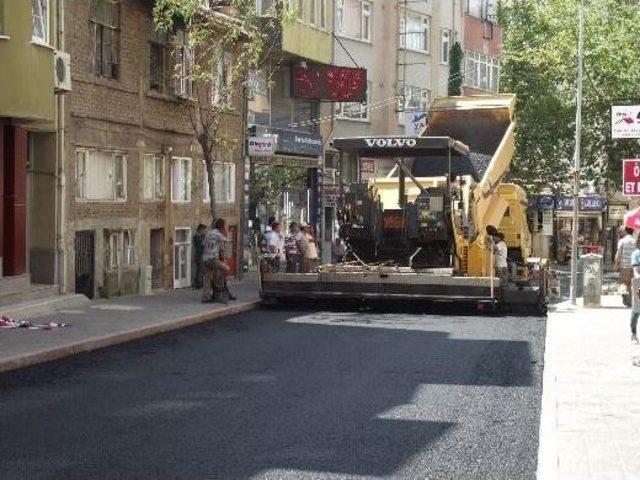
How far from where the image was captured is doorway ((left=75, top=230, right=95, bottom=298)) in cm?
2520

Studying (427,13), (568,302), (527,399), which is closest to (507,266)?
(568,302)

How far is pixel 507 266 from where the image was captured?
26547 mm

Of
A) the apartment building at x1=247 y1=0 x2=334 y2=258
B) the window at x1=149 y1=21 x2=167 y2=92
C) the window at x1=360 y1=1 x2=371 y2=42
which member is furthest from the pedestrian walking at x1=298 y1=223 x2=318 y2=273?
the window at x1=360 y1=1 x2=371 y2=42

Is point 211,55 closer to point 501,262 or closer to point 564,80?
point 501,262

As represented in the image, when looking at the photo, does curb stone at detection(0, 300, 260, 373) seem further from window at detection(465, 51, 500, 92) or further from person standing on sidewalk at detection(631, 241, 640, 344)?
window at detection(465, 51, 500, 92)

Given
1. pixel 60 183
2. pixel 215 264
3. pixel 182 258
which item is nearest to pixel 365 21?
pixel 182 258

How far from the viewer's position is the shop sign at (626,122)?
81.5ft

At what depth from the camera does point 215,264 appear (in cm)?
2466

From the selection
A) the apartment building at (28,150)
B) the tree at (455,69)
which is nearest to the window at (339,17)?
the tree at (455,69)

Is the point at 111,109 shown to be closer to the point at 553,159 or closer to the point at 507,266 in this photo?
the point at 507,266

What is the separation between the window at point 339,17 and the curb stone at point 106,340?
22.2m

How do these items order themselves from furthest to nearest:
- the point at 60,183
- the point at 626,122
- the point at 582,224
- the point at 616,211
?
the point at 582,224 < the point at 616,211 < the point at 626,122 < the point at 60,183

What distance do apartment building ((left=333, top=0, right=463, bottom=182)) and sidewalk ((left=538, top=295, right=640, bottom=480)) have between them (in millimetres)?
23678

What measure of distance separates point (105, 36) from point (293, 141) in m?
12.9
